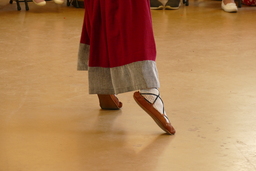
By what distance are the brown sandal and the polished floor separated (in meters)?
0.04

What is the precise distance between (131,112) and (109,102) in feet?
0.32

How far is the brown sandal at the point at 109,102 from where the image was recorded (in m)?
1.75

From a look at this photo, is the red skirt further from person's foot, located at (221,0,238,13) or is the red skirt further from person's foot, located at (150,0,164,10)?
person's foot, located at (150,0,164,10)

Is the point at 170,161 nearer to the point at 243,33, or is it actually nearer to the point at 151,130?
the point at 151,130

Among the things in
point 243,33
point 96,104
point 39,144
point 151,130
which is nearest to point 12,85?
point 96,104

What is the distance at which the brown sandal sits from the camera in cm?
175

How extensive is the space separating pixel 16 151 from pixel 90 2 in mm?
565

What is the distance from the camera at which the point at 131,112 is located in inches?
69.2

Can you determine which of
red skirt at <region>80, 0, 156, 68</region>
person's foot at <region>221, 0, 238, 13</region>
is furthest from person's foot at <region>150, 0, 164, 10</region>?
red skirt at <region>80, 0, 156, 68</region>

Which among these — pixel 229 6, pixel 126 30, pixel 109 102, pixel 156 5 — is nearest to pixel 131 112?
pixel 109 102

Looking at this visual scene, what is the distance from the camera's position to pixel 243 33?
3.15 m

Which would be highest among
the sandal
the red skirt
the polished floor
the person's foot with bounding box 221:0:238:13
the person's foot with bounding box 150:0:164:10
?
the red skirt

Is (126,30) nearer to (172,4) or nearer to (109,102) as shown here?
(109,102)

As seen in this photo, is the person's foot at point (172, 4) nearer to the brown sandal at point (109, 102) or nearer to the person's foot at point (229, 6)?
the person's foot at point (229, 6)
